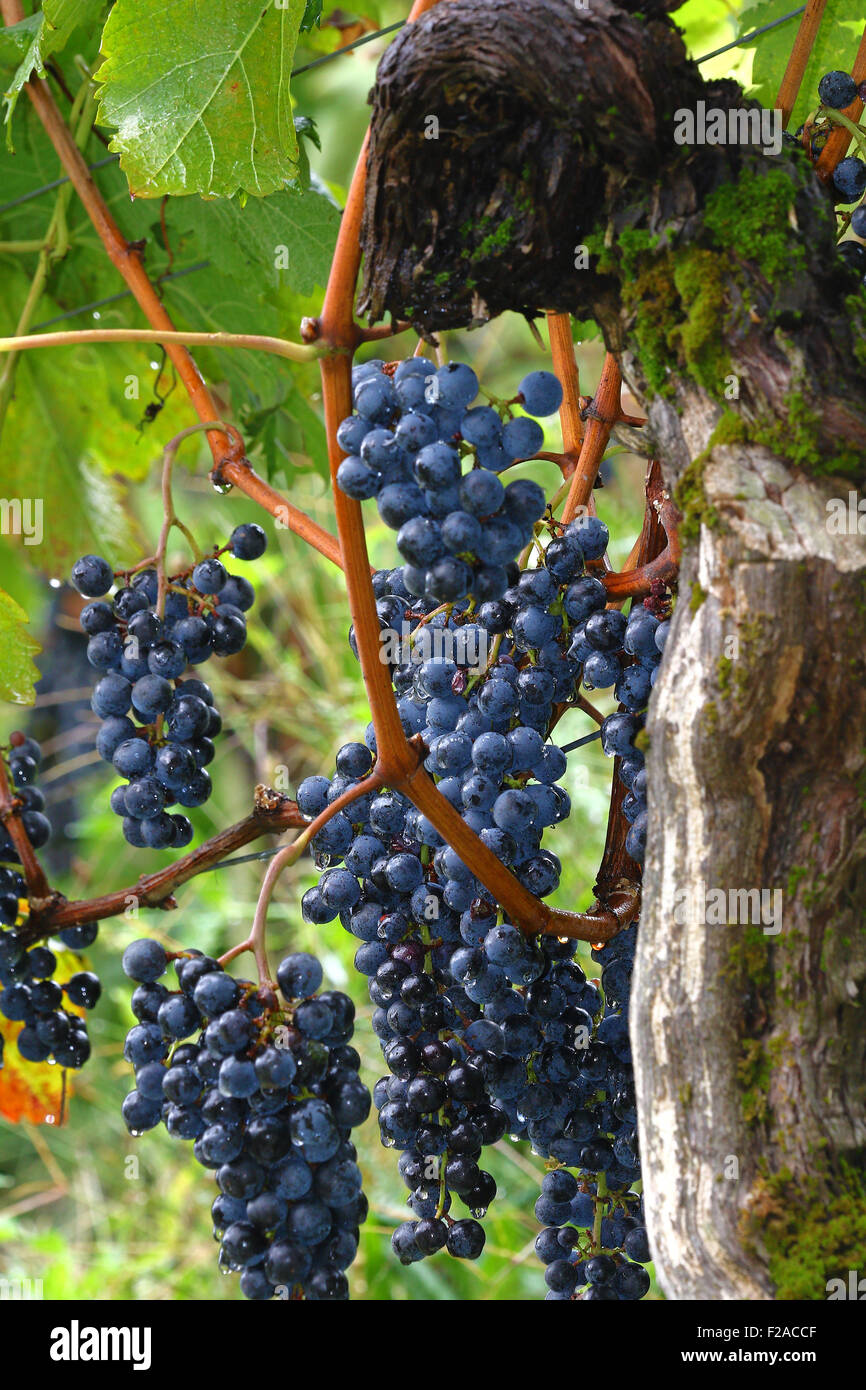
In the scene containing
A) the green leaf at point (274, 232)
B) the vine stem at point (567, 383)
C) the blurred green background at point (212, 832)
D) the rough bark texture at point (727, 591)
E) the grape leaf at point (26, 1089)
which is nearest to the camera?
the rough bark texture at point (727, 591)

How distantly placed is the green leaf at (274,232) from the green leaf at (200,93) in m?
0.19

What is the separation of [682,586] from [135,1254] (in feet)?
7.88

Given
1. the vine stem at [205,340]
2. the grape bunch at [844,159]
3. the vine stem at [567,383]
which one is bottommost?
the vine stem at [205,340]

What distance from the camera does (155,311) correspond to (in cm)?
96

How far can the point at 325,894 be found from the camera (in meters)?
0.76

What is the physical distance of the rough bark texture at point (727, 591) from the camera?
1.69 ft

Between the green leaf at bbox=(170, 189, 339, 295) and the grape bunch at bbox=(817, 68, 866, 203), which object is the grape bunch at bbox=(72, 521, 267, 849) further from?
the grape bunch at bbox=(817, 68, 866, 203)

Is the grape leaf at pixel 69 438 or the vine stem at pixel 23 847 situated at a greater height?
the grape leaf at pixel 69 438

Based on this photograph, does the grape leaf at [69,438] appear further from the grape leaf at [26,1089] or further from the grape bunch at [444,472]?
the grape bunch at [444,472]

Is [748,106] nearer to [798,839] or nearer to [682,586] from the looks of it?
[682,586]

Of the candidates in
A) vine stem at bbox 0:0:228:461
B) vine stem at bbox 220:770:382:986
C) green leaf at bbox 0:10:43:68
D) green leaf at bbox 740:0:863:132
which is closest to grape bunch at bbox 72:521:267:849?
vine stem at bbox 0:0:228:461

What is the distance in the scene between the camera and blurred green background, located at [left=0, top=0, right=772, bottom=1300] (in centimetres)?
184

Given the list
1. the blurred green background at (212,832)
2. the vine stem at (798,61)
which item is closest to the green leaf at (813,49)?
the vine stem at (798,61)

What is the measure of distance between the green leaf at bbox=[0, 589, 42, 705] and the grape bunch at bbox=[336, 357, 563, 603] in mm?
560
